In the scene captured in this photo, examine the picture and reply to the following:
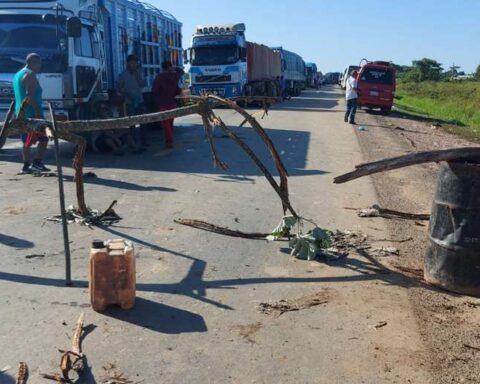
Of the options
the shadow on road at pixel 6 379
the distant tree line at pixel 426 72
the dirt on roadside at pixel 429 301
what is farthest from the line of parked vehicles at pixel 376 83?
the distant tree line at pixel 426 72

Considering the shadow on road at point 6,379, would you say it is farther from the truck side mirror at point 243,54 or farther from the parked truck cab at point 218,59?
the truck side mirror at point 243,54

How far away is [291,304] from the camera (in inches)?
177

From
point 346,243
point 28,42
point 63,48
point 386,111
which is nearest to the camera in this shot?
point 346,243

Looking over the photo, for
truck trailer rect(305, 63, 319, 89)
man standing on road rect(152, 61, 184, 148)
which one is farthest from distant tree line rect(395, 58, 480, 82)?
man standing on road rect(152, 61, 184, 148)

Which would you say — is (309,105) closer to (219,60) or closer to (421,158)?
(219,60)

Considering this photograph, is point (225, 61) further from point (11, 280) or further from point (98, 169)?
point (11, 280)

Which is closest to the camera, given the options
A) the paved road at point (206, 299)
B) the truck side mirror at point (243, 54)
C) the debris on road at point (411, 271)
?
the paved road at point (206, 299)

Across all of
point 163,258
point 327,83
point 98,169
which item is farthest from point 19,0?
point 327,83

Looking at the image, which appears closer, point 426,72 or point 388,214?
point 388,214

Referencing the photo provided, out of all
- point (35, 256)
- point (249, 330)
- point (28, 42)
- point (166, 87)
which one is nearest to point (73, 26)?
point (28, 42)

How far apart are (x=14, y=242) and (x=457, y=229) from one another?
4.40 metres

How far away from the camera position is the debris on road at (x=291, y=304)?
4.35m

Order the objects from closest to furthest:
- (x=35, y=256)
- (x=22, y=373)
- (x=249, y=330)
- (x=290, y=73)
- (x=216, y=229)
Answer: (x=22, y=373), (x=249, y=330), (x=35, y=256), (x=216, y=229), (x=290, y=73)

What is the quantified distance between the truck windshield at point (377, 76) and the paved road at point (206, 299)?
59.4ft
